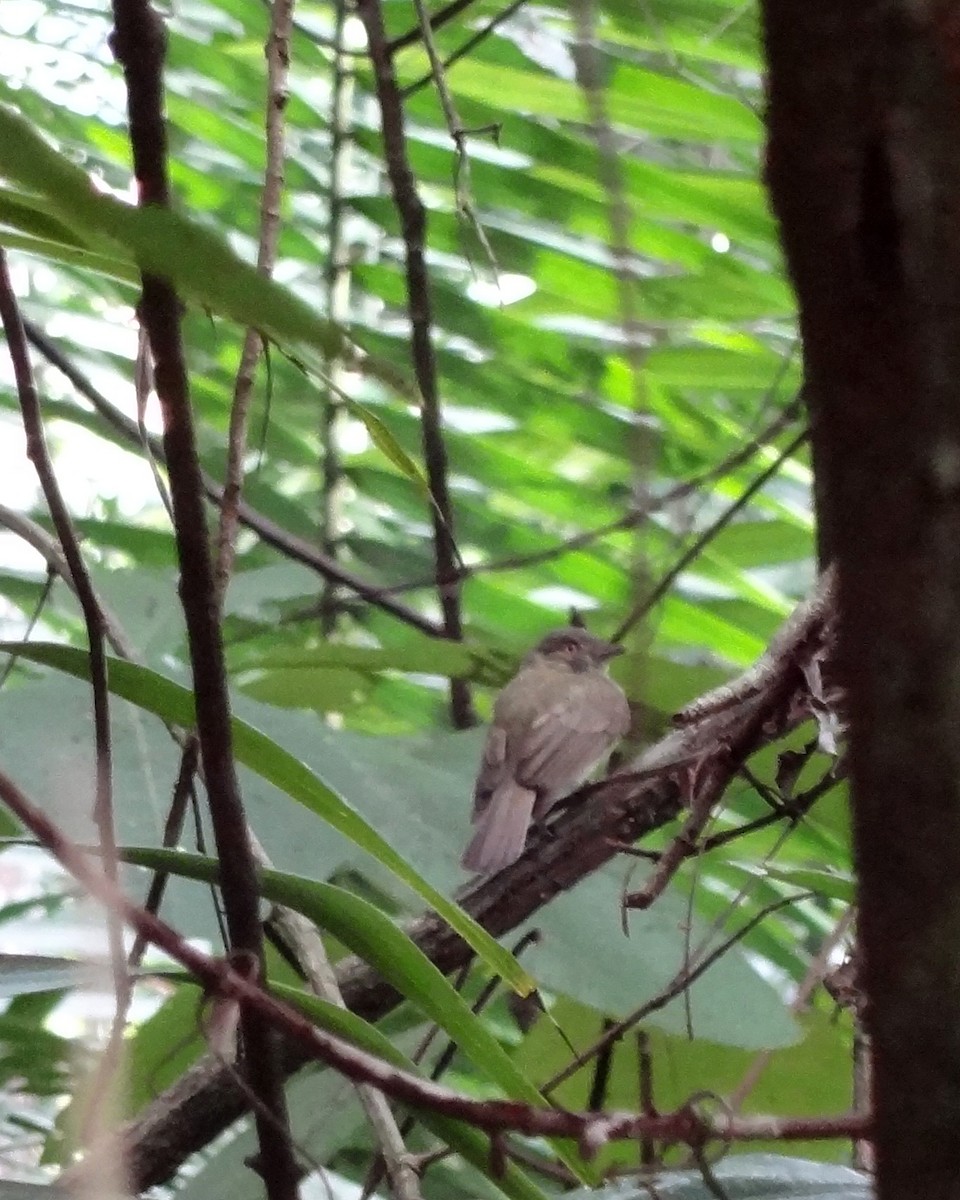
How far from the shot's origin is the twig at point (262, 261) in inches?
38.2

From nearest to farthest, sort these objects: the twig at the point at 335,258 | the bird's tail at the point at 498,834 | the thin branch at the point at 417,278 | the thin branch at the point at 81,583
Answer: the thin branch at the point at 81,583
the bird's tail at the point at 498,834
the thin branch at the point at 417,278
the twig at the point at 335,258

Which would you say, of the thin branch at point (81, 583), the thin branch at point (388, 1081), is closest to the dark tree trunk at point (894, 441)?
the thin branch at point (388, 1081)

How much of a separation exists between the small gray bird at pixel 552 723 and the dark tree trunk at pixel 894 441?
1434 millimetres

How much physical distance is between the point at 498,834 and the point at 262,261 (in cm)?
72

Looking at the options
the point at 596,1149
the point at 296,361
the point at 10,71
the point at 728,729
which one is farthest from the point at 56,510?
the point at 10,71

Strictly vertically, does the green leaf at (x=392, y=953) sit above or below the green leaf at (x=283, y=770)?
below

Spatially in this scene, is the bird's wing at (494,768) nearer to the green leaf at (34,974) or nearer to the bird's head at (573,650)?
the bird's head at (573,650)

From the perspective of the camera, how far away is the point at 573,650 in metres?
2.19

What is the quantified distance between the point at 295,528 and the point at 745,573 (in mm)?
656

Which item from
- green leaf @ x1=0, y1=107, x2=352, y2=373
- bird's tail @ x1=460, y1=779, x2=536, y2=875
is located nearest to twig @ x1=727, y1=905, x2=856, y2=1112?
bird's tail @ x1=460, y1=779, x2=536, y2=875

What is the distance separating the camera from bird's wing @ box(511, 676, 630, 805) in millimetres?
2092

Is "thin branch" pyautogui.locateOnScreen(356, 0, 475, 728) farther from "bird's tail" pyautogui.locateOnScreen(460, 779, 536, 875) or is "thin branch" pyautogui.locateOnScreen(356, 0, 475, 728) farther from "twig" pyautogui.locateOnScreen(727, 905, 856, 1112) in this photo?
"twig" pyautogui.locateOnScreen(727, 905, 856, 1112)

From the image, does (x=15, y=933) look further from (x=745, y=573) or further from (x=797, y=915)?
(x=745, y=573)

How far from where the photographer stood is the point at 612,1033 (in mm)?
946
